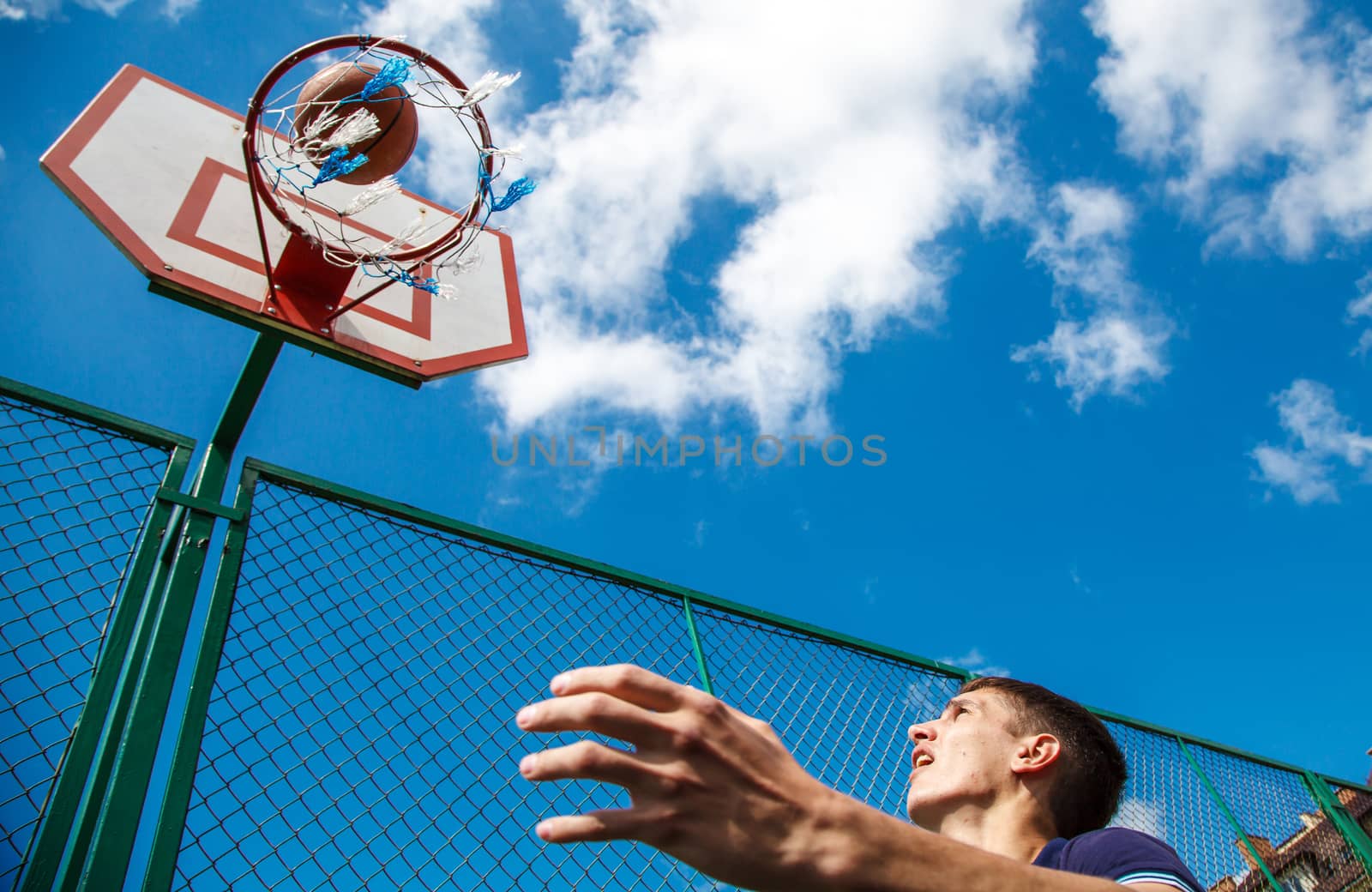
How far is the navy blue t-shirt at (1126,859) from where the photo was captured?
4.16 feet

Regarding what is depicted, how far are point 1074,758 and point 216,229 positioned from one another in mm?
3892

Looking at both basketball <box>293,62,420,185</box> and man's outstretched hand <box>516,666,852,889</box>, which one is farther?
basketball <box>293,62,420,185</box>

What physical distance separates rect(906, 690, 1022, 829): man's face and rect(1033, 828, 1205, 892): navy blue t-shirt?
36cm

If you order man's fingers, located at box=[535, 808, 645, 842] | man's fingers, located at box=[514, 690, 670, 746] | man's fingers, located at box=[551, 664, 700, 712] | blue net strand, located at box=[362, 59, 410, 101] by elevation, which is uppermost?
blue net strand, located at box=[362, 59, 410, 101]

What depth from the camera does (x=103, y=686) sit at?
6.92ft

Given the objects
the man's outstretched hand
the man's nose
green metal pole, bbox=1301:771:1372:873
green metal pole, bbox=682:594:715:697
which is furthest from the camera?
green metal pole, bbox=1301:771:1372:873

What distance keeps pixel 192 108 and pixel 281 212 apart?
1.30m

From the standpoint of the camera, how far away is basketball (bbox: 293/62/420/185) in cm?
353

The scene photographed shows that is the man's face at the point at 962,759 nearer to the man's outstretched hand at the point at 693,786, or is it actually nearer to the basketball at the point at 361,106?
the man's outstretched hand at the point at 693,786

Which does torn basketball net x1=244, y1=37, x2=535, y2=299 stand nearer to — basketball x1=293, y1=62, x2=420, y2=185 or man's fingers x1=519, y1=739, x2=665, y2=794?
basketball x1=293, y1=62, x2=420, y2=185

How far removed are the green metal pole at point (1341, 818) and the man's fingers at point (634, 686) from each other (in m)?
6.37

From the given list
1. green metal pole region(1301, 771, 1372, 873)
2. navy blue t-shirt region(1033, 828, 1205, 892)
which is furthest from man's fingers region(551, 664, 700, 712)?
green metal pole region(1301, 771, 1372, 873)

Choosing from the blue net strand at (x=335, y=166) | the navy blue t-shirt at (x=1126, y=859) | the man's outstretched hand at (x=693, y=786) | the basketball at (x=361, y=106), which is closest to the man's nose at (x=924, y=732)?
the navy blue t-shirt at (x=1126, y=859)

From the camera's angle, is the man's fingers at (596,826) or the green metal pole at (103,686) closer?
the man's fingers at (596,826)
